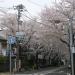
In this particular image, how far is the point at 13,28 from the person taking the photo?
4375 cm

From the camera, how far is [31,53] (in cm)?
4947

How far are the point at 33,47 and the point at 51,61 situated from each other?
15.7 meters

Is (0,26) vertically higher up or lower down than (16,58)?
higher up

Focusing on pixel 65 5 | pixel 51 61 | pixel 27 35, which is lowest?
pixel 51 61

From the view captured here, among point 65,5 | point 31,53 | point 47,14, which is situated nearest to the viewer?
point 65,5

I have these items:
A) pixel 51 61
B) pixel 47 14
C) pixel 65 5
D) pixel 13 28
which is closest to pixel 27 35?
pixel 13 28

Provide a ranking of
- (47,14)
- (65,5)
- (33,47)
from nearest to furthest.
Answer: (65,5), (47,14), (33,47)

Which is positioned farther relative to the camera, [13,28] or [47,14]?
[13,28]

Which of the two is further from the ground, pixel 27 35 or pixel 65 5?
pixel 65 5

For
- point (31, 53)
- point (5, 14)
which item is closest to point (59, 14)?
point (5, 14)

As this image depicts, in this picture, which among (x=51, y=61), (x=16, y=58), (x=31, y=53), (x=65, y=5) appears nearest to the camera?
(x=65, y=5)

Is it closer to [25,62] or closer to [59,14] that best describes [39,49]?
[25,62]

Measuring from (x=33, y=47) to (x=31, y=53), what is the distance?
11.6 ft

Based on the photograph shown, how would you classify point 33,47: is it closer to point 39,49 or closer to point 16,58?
point 39,49
